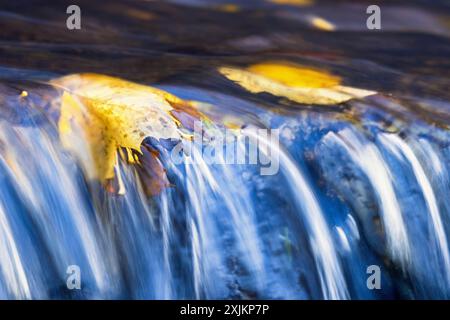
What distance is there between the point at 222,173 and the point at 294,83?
1.28ft

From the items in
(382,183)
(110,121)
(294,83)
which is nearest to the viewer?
(110,121)

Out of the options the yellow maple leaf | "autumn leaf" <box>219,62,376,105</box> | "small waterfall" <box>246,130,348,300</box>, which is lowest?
"small waterfall" <box>246,130,348,300</box>

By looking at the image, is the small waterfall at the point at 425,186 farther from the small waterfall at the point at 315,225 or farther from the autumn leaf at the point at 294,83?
the small waterfall at the point at 315,225

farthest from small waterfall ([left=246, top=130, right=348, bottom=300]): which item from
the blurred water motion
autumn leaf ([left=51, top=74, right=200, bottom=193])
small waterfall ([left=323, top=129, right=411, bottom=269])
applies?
autumn leaf ([left=51, top=74, right=200, bottom=193])

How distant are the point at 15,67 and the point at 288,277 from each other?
3.01 ft

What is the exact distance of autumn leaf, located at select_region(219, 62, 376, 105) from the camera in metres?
2.59

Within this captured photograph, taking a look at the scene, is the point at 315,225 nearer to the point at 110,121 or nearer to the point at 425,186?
the point at 425,186

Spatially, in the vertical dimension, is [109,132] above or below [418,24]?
below

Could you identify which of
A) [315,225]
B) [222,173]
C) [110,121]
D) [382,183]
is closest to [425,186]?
[382,183]

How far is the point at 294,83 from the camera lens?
2.63 m

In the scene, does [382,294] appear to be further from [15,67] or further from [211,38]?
[15,67]

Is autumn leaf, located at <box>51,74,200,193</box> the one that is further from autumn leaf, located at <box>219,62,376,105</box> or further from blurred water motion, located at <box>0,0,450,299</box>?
autumn leaf, located at <box>219,62,376,105</box>
